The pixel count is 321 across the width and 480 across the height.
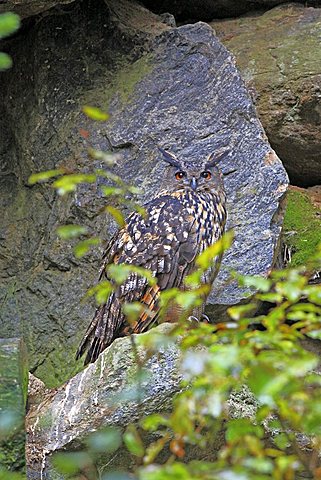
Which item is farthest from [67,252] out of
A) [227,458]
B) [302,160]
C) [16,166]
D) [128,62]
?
[227,458]

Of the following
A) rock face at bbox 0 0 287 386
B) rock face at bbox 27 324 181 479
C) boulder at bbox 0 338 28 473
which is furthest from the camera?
rock face at bbox 0 0 287 386

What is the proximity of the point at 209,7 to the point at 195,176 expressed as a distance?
6.88 feet

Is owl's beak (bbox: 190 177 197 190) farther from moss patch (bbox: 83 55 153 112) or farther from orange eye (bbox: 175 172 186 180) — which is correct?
moss patch (bbox: 83 55 153 112)

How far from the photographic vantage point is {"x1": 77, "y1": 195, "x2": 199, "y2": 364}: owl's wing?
4.21 m

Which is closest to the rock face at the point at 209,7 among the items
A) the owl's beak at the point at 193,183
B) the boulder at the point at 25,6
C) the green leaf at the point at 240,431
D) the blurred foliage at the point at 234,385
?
the boulder at the point at 25,6

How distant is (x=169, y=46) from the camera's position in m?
5.33

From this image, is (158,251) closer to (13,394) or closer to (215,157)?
(215,157)

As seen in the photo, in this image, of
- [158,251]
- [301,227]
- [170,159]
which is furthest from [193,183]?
[301,227]

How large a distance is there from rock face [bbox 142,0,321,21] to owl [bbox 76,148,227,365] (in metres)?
2.03

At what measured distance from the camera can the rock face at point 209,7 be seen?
6.23m

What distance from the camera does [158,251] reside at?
14.1 ft

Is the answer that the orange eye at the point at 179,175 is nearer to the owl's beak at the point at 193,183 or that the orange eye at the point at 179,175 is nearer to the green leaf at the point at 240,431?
the owl's beak at the point at 193,183

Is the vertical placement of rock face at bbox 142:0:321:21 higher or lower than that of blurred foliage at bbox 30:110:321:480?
lower

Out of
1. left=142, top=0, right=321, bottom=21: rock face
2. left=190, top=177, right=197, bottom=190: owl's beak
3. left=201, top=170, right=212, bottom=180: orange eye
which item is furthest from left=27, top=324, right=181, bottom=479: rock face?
left=142, top=0, right=321, bottom=21: rock face
